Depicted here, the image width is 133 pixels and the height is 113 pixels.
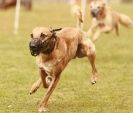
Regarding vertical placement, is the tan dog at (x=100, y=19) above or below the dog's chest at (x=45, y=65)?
below

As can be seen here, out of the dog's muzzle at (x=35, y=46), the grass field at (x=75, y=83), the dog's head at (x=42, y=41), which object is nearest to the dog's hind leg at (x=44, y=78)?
the grass field at (x=75, y=83)

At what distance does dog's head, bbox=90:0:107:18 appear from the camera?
49.9ft

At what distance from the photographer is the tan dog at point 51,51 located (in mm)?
7945

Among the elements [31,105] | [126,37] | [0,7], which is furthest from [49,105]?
[0,7]

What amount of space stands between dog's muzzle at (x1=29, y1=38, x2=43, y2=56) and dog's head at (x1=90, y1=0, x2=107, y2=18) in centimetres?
746

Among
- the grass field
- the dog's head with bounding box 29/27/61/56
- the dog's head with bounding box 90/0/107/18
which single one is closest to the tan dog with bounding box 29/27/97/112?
the dog's head with bounding box 29/27/61/56

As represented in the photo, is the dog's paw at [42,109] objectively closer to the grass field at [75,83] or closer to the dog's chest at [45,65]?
the grass field at [75,83]

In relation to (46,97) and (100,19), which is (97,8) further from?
(46,97)

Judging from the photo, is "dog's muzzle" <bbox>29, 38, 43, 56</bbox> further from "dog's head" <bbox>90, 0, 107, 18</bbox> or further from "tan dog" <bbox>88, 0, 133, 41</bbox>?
"dog's head" <bbox>90, 0, 107, 18</bbox>

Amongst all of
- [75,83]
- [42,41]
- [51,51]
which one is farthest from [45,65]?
[75,83]

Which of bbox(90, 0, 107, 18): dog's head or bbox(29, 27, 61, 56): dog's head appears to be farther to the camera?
bbox(90, 0, 107, 18): dog's head

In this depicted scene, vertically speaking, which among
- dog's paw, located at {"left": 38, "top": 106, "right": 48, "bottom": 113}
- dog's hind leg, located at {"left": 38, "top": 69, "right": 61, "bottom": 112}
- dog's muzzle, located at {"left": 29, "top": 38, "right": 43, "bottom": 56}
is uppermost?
dog's muzzle, located at {"left": 29, "top": 38, "right": 43, "bottom": 56}

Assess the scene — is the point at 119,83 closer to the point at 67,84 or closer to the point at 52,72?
the point at 67,84

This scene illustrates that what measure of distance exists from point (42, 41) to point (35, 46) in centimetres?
22
